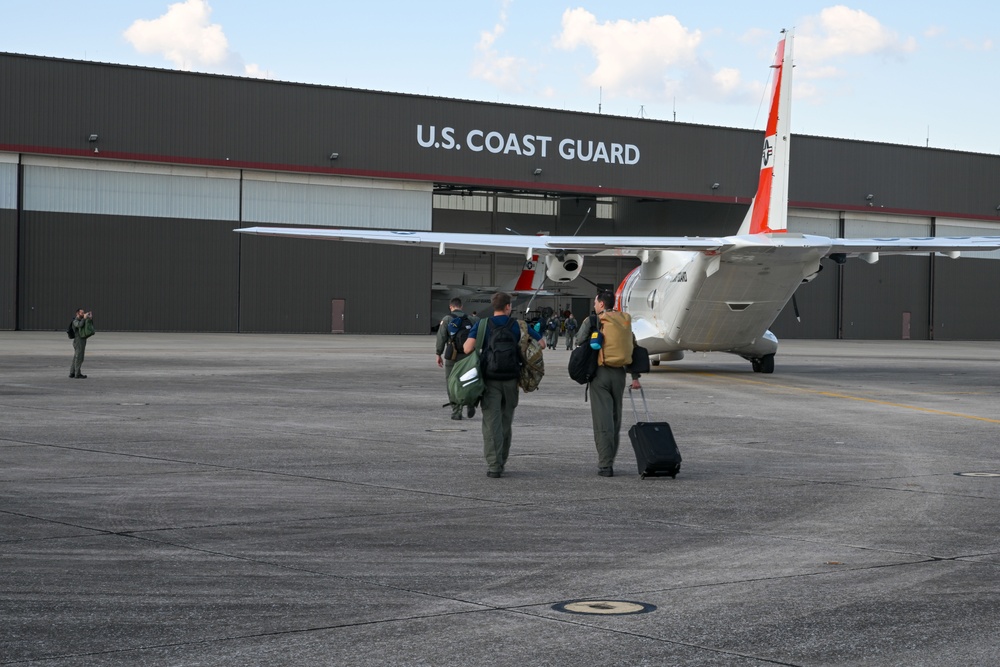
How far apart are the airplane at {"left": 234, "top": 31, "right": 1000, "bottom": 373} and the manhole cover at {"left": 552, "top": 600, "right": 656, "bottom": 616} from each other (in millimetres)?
19442

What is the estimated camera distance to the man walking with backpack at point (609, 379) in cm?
1202

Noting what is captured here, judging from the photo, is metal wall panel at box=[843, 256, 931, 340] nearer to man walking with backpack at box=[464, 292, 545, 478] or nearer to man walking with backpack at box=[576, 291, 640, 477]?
man walking with backpack at box=[576, 291, 640, 477]

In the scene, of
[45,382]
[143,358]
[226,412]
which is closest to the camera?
[226,412]

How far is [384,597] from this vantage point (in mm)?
6738

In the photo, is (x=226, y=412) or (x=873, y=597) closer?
(x=873, y=597)

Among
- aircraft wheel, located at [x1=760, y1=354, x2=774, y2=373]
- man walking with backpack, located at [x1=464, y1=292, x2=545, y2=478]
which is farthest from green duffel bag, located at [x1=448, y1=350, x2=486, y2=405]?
aircraft wheel, located at [x1=760, y1=354, x2=774, y2=373]

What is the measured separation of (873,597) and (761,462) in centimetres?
645

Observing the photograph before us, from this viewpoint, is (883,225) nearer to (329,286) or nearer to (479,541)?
(329,286)

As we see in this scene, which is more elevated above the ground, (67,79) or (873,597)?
(67,79)

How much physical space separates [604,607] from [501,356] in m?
5.47

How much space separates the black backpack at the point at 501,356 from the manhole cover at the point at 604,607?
17.3 ft

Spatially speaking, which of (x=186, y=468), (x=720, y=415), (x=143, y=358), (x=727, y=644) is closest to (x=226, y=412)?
(x=186, y=468)

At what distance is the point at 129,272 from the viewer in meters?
54.5

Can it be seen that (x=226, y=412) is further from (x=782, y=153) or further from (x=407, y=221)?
(x=407, y=221)
